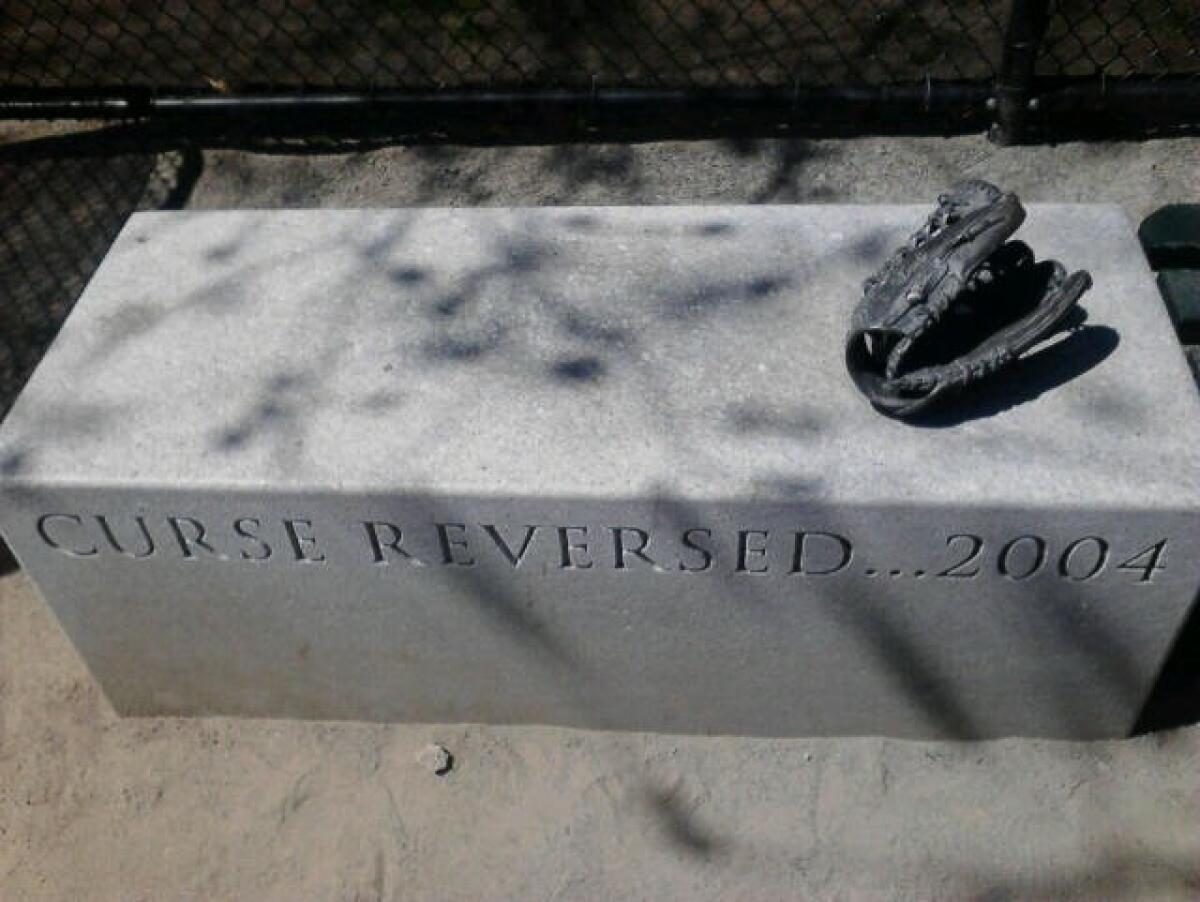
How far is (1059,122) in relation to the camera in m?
4.15

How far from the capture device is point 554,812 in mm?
2889

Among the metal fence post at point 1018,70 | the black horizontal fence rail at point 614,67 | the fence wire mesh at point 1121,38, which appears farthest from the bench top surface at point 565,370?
the fence wire mesh at point 1121,38

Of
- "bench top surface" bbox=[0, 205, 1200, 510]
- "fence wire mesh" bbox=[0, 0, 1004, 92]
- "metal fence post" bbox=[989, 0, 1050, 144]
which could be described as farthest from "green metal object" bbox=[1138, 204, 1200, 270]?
"fence wire mesh" bbox=[0, 0, 1004, 92]

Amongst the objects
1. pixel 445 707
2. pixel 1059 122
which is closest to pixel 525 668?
pixel 445 707

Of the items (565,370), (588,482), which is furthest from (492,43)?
(588,482)

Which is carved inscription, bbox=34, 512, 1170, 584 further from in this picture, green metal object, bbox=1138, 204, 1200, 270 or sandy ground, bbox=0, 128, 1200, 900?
green metal object, bbox=1138, 204, 1200, 270

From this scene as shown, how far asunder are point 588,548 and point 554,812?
0.74 m

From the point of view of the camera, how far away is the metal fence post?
385 centimetres

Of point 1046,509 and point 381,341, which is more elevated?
point 381,341

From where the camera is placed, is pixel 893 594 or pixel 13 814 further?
pixel 13 814

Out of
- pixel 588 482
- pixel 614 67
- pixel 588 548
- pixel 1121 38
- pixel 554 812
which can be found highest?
pixel 588 482

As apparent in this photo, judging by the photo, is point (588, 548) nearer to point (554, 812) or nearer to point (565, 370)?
point (565, 370)

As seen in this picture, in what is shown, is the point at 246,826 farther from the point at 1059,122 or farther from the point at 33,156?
the point at 1059,122

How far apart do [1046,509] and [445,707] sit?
1.45m
